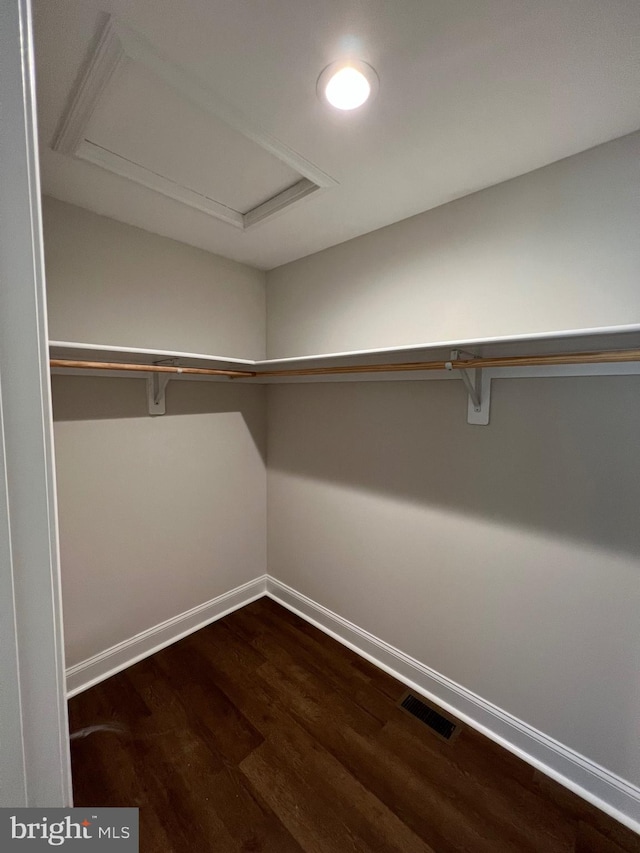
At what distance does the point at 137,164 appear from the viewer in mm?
1272

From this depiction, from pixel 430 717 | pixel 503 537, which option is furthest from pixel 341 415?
pixel 430 717

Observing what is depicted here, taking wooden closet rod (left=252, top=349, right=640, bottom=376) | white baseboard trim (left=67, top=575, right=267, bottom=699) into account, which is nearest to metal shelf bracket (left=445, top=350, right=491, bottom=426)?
wooden closet rod (left=252, top=349, right=640, bottom=376)

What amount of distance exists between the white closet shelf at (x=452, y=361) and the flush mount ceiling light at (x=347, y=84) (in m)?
0.72

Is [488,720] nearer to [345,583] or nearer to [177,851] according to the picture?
[345,583]

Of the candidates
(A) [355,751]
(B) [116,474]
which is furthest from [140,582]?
(A) [355,751]

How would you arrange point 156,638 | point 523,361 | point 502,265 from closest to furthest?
point 523,361 < point 502,265 < point 156,638

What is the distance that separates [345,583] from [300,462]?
29.3 inches

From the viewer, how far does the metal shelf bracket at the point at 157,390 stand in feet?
5.76

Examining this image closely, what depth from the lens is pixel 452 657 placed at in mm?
1576

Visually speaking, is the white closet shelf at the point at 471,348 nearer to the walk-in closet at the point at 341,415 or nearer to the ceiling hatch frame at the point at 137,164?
the walk-in closet at the point at 341,415

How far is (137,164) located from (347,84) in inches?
32.2

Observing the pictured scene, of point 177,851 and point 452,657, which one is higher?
point 452,657

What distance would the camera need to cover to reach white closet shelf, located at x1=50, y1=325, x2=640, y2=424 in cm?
Result: 102

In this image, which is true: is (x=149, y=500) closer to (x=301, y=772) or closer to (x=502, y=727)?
(x=301, y=772)
